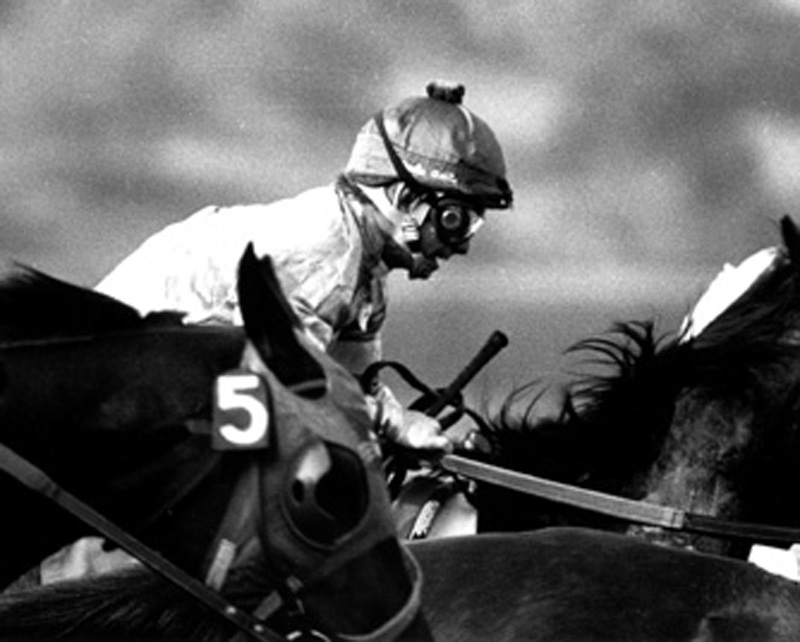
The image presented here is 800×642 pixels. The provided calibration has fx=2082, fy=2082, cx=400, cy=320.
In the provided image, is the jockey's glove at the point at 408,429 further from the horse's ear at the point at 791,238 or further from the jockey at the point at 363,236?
the horse's ear at the point at 791,238

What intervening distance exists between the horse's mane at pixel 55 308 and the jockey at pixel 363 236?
1.50 metres

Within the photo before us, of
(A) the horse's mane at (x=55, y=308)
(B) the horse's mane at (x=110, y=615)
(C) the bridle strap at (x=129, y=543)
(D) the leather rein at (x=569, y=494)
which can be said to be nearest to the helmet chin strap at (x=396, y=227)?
(D) the leather rein at (x=569, y=494)

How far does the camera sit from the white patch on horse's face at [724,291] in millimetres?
4855

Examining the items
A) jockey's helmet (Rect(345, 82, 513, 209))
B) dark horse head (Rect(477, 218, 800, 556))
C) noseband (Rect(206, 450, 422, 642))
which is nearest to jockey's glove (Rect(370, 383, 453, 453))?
dark horse head (Rect(477, 218, 800, 556))

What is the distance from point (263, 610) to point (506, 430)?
2.08 metres

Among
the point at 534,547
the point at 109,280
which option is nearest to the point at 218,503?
the point at 534,547

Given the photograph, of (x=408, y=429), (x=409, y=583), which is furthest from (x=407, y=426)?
(x=409, y=583)

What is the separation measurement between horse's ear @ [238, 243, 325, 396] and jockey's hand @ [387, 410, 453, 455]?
5.22 ft

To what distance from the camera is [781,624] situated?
349 centimetres

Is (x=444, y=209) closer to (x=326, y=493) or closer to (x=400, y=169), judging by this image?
(x=400, y=169)

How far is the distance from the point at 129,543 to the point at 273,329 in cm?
35

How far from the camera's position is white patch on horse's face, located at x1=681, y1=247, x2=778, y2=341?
191 inches

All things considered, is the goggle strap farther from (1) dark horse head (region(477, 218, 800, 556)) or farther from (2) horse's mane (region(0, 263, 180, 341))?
(2) horse's mane (region(0, 263, 180, 341))

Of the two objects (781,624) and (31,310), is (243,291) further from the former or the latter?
(781,624)
